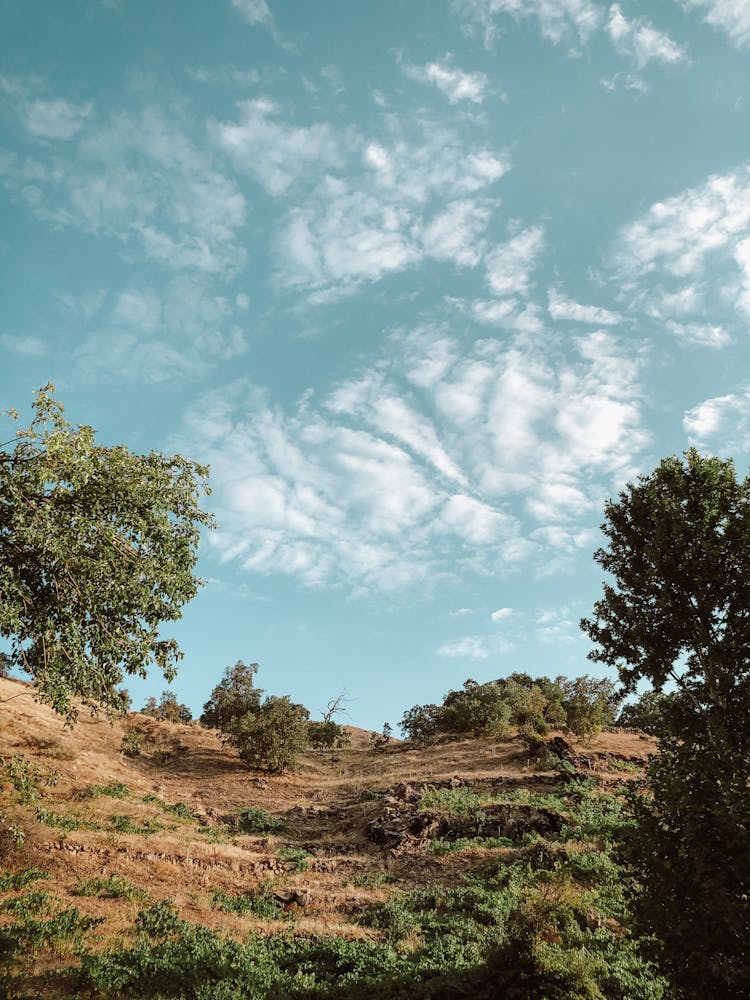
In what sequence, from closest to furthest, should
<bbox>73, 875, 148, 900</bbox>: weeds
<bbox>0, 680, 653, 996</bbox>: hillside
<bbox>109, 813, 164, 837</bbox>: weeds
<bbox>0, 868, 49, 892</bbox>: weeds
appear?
<bbox>0, 868, 49, 892</bbox>: weeds < <bbox>73, 875, 148, 900</bbox>: weeds < <bbox>0, 680, 653, 996</bbox>: hillside < <bbox>109, 813, 164, 837</bbox>: weeds

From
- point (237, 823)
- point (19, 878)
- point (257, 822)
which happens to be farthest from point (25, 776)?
point (257, 822)

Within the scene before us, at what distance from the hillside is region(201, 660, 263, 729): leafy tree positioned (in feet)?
20.2

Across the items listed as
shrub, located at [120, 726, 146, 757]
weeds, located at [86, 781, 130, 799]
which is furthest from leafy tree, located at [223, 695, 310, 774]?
weeds, located at [86, 781, 130, 799]

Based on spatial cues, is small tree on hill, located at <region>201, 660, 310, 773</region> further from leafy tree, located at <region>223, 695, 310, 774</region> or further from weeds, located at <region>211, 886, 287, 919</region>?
weeds, located at <region>211, 886, 287, 919</region>

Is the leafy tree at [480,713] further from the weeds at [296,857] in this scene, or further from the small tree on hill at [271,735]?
the weeds at [296,857]

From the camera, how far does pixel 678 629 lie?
55.0ft

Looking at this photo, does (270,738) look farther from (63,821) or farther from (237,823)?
(63,821)

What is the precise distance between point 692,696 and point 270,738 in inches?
1372

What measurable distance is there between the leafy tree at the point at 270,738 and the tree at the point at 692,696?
3198 cm

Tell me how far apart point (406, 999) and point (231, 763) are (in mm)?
36104

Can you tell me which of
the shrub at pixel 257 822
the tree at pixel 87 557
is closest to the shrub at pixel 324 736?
the shrub at pixel 257 822

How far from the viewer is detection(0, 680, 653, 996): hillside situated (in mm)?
17391

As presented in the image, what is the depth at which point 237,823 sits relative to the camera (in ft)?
97.5

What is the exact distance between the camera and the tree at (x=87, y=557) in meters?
11.4
